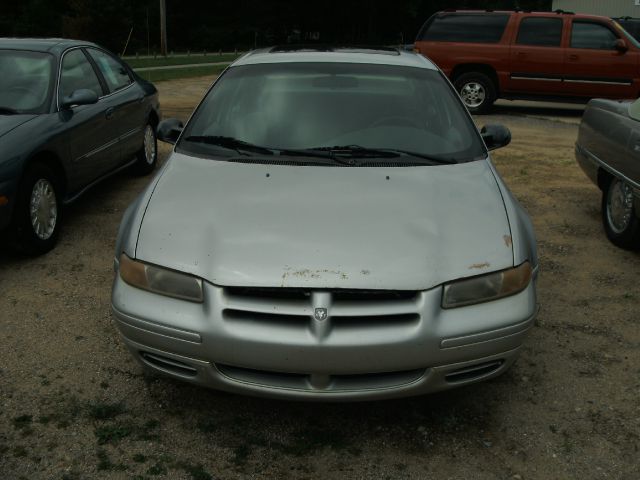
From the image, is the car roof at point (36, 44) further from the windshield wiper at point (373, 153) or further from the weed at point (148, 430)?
the weed at point (148, 430)

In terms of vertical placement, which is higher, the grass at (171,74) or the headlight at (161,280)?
the headlight at (161,280)

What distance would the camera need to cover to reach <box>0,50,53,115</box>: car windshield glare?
204 inches

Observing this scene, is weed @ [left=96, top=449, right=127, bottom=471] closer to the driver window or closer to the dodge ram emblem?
the dodge ram emblem

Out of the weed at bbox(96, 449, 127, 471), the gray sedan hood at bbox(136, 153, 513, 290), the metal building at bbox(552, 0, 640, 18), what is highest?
the metal building at bbox(552, 0, 640, 18)

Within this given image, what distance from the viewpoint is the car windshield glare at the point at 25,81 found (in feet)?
17.0

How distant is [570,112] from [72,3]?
3624 cm

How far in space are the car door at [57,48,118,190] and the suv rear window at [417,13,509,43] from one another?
8.20 metres

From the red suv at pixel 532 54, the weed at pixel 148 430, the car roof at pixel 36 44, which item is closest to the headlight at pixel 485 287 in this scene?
the weed at pixel 148 430

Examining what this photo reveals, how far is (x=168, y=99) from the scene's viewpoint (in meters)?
13.9

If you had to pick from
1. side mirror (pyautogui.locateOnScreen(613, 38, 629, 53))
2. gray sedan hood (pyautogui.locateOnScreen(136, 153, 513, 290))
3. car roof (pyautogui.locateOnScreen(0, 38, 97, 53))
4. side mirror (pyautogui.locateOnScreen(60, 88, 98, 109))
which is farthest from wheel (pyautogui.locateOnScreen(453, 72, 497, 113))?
gray sedan hood (pyautogui.locateOnScreen(136, 153, 513, 290))

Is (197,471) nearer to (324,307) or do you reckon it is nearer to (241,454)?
(241,454)

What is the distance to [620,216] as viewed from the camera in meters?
5.31

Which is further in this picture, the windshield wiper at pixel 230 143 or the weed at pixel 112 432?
the windshield wiper at pixel 230 143

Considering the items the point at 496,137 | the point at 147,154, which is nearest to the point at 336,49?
the point at 496,137
